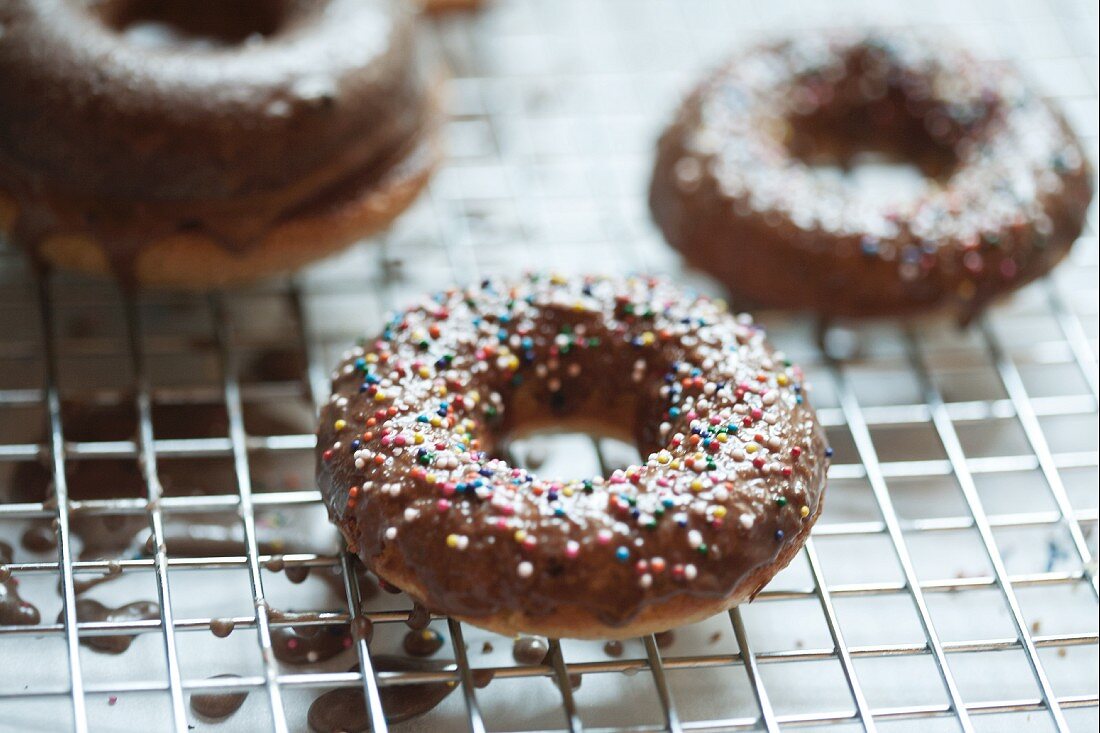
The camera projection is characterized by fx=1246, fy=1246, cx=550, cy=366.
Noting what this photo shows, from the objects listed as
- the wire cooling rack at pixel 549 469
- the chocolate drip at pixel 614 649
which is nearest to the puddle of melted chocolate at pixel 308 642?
the wire cooling rack at pixel 549 469

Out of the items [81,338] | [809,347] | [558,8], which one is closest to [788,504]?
[809,347]

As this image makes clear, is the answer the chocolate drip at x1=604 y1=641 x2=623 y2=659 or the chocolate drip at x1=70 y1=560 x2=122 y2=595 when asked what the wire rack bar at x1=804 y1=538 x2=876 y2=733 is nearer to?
the chocolate drip at x1=604 y1=641 x2=623 y2=659

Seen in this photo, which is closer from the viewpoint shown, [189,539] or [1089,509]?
[189,539]

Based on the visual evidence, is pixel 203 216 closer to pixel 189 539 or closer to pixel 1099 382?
pixel 189 539

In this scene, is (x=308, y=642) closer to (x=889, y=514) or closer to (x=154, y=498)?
(x=154, y=498)

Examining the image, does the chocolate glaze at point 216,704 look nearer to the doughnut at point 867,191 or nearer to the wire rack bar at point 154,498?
the wire rack bar at point 154,498

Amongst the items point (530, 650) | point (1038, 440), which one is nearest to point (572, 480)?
point (530, 650)
